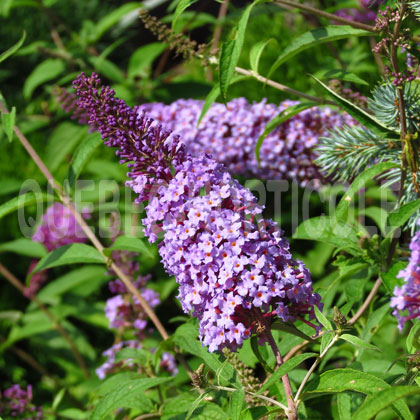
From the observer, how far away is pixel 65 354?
→ 12.2 ft

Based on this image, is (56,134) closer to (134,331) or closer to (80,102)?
(134,331)

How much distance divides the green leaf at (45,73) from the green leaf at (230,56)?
7.32 feet

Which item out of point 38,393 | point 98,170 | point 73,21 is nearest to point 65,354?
point 38,393

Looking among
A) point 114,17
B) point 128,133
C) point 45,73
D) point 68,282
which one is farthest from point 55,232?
point 128,133

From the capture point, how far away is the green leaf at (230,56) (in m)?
1.79

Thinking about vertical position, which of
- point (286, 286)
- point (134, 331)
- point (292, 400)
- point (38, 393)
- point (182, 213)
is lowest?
point (38, 393)

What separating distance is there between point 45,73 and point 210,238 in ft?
9.13

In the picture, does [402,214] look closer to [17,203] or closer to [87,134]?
[17,203]

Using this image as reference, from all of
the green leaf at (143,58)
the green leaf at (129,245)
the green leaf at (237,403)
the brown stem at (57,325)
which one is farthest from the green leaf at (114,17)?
the green leaf at (237,403)

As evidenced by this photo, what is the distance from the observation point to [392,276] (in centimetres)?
175

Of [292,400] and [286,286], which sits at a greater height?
[286,286]

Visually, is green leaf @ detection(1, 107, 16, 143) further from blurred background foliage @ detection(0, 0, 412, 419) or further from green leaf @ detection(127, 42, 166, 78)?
green leaf @ detection(127, 42, 166, 78)

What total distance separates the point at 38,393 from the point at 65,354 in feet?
0.97

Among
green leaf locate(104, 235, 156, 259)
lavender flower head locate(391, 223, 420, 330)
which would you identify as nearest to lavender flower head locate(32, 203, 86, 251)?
green leaf locate(104, 235, 156, 259)
